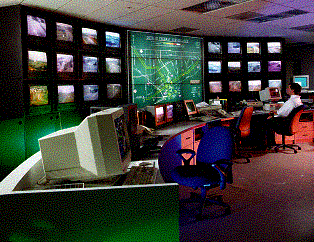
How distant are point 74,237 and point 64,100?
424 cm

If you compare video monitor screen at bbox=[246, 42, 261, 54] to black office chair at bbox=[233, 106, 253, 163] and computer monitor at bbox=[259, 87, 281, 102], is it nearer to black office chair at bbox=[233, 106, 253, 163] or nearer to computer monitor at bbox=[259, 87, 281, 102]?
computer monitor at bbox=[259, 87, 281, 102]

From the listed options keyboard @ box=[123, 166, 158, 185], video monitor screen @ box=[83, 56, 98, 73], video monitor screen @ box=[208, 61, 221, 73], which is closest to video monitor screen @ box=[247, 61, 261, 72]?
video monitor screen @ box=[208, 61, 221, 73]

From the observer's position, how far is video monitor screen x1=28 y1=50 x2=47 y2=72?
15.0ft

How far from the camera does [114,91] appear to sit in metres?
6.23

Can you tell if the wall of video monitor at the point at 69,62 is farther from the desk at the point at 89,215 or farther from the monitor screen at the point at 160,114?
the desk at the point at 89,215

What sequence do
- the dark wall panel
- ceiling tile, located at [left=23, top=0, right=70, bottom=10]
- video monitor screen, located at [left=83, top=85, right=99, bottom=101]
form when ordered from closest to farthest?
1. ceiling tile, located at [left=23, top=0, right=70, bottom=10]
2. the dark wall panel
3. video monitor screen, located at [left=83, top=85, right=99, bottom=101]

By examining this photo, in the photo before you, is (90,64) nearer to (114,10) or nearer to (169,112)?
(114,10)

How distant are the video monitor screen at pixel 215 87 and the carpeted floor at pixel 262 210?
10.4 feet

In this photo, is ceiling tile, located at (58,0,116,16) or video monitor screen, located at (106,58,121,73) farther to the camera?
video monitor screen, located at (106,58,121,73)

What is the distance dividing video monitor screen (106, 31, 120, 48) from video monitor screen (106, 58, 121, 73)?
0.30 metres

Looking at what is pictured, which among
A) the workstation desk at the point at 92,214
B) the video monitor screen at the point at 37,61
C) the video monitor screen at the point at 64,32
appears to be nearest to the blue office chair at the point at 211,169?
the workstation desk at the point at 92,214

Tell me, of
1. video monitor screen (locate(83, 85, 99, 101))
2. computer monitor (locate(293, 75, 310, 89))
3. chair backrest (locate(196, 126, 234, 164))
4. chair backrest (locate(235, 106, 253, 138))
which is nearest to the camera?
chair backrest (locate(196, 126, 234, 164))

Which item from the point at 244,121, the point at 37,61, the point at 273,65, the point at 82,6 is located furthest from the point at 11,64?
the point at 273,65

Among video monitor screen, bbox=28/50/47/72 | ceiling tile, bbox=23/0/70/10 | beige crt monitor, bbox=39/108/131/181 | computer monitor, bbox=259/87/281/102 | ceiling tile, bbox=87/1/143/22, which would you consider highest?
ceiling tile, bbox=87/1/143/22
